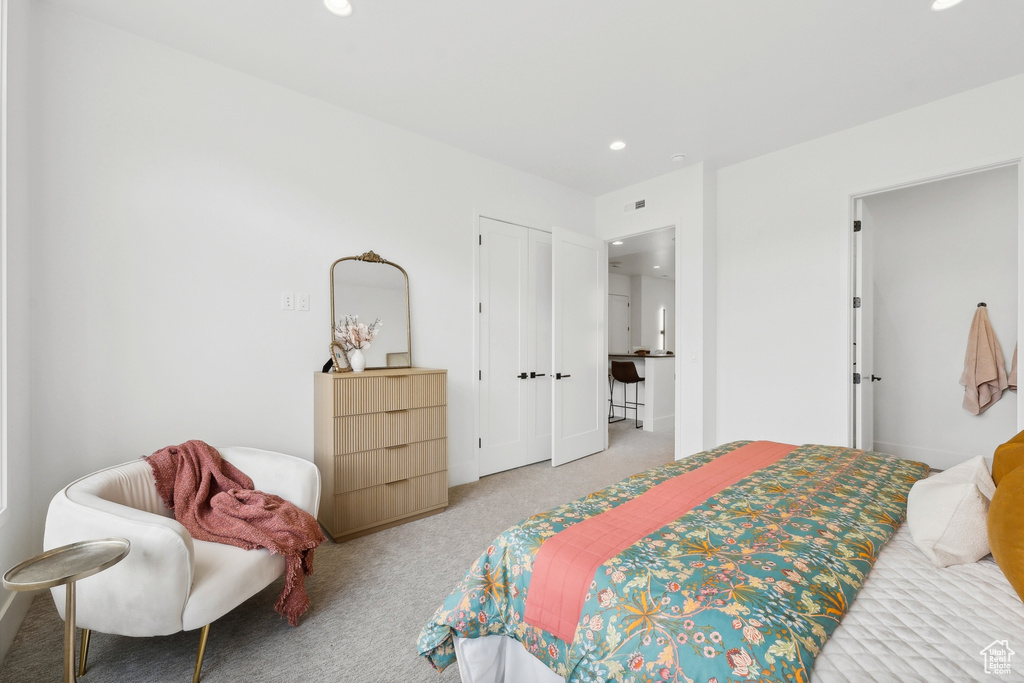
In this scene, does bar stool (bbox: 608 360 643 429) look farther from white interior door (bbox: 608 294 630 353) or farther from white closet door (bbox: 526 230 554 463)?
white closet door (bbox: 526 230 554 463)

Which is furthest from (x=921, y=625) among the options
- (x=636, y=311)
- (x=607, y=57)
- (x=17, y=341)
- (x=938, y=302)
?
(x=636, y=311)

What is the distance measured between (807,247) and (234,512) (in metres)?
3.99

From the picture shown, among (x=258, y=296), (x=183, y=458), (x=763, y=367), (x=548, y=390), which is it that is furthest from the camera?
(x=548, y=390)

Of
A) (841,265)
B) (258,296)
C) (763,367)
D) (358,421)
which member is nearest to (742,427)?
(763,367)

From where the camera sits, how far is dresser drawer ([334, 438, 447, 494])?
2521 mm

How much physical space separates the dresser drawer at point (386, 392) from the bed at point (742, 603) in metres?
1.46

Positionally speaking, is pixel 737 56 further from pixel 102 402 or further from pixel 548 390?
pixel 102 402

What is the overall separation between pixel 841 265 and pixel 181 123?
4.27m

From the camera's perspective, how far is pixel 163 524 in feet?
4.45

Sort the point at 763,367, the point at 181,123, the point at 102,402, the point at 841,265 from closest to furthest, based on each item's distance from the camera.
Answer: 1. the point at 102,402
2. the point at 181,123
3. the point at 841,265
4. the point at 763,367

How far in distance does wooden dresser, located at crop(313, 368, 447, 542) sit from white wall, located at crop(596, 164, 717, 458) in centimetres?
213

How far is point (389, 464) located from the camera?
2.70 meters

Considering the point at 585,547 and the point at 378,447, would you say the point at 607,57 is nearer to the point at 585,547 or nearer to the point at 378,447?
the point at 585,547

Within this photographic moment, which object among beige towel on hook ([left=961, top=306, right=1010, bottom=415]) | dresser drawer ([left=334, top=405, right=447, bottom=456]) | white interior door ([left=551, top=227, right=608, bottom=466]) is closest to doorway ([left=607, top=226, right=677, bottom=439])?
white interior door ([left=551, top=227, right=608, bottom=466])
